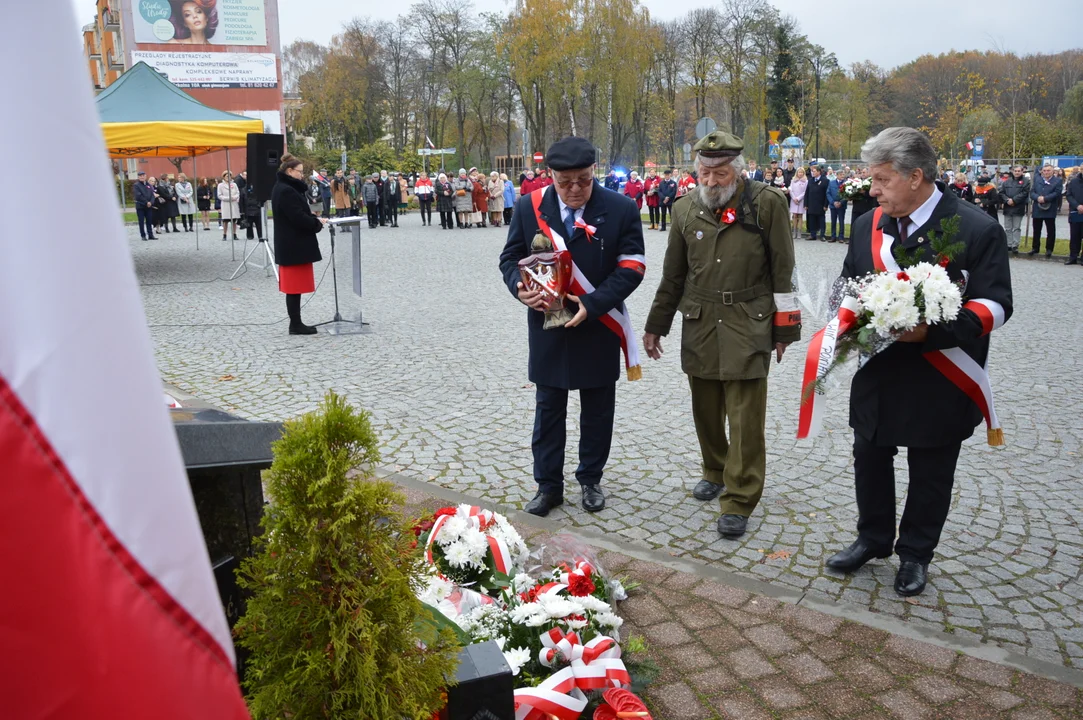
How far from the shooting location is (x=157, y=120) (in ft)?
52.0

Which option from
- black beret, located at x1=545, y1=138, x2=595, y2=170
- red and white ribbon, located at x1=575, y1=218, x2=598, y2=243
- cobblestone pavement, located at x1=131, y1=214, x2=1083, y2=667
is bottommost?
cobblestone pavement, located at x1=131, y1=214, x2=1083, y2=667

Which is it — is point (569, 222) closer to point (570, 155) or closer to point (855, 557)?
point (570, 155)

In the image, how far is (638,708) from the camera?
2.96 meters

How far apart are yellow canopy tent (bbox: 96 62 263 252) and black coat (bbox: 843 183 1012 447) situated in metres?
14.3

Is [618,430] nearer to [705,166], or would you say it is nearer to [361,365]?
[705,166]

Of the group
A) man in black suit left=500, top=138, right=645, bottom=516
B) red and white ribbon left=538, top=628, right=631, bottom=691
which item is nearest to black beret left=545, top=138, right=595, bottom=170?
man in black suit left=500, top=138, right=645, bottom=516

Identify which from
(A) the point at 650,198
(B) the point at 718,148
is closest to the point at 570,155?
(B) the point at 718,148

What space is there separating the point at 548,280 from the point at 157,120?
13.5 meters

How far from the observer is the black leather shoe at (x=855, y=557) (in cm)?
424

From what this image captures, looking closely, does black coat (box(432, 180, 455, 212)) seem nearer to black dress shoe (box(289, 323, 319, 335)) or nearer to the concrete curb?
black dress shoe (box(289, 323, 319, 335))

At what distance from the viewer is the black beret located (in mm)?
4629

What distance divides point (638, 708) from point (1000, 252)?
2302 mm

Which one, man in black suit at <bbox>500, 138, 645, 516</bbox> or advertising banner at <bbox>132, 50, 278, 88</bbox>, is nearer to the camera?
man in black suit at <bbox>500, 138, 645, 516</bbox>

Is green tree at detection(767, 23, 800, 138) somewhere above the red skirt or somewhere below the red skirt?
above
